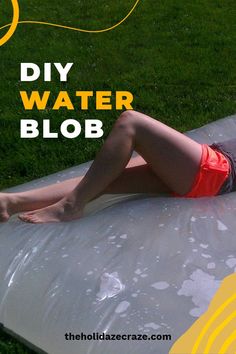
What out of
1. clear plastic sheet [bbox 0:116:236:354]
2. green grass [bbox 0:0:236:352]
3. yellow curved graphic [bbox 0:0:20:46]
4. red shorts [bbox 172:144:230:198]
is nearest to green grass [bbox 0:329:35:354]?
clear plastic sheet [bbox 0:116:236:354]

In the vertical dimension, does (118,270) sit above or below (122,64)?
below

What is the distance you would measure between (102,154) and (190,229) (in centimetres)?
46

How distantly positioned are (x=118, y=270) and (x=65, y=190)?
0.57 meters

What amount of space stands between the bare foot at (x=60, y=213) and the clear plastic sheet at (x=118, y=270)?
4cm

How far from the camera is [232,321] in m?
2.12

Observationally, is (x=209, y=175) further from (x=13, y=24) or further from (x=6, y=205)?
(x=13, y=24)

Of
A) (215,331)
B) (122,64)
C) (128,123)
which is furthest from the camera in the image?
(122,64)

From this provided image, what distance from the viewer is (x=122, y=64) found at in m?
5.58

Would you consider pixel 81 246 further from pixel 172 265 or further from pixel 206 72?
pixel 206 72

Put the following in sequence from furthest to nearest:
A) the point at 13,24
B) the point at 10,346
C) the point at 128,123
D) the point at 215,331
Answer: the point at 13,24, the point at 128,123, the point at 10,346, the point at 215,331

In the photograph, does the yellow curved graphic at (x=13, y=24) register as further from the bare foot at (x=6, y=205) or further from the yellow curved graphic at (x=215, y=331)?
the yellow curved graphic at (x=215, y=331)

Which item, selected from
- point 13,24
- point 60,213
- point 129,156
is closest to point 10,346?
point 60,213

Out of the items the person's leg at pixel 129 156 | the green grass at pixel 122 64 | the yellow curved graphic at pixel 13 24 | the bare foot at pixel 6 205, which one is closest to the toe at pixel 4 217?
the bare foot at pixel 6 205

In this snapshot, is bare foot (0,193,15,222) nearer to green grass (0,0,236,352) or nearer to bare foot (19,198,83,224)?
bare foot (19,198,83,224)
